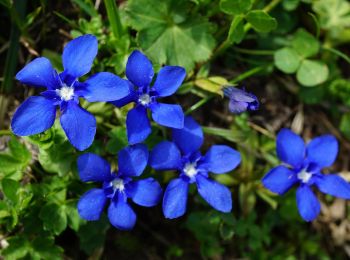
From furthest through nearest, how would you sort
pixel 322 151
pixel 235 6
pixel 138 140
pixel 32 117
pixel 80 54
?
pixel 322 151, pixel 235 6, pixel 138 140, pixel 80 54, pixel 32 117

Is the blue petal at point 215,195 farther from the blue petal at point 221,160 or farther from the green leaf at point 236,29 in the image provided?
the green leaf at point 236,29

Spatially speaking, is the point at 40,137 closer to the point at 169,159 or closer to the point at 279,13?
the point at 169,159

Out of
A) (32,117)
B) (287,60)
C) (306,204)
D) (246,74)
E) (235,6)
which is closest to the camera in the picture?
(32,117)

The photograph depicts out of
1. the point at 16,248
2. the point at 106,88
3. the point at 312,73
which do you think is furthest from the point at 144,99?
the point at 312,73

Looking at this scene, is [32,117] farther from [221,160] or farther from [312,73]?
[312,73]

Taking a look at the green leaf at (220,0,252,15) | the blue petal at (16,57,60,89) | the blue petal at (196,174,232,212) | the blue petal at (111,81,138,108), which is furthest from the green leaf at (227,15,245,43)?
the blue petal at (16,57,60,89)

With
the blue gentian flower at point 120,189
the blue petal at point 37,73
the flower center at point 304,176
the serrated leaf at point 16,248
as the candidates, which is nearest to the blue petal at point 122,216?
the blue gentian flower at point 120,189

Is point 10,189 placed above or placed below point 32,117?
below

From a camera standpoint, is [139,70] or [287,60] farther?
[287,60]

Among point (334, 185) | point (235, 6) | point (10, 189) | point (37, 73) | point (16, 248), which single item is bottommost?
point (334, 185)
